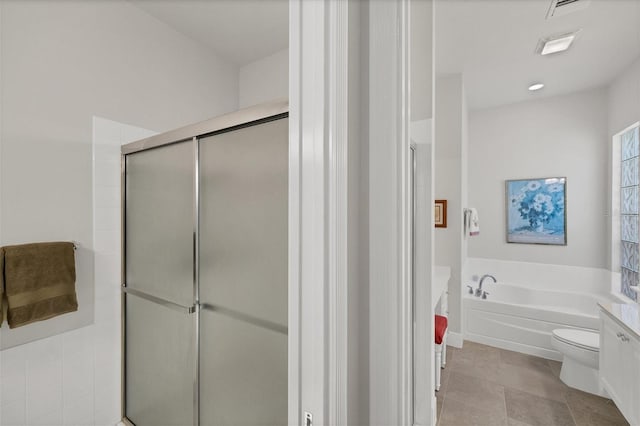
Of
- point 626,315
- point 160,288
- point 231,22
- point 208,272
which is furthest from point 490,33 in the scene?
point 160,288

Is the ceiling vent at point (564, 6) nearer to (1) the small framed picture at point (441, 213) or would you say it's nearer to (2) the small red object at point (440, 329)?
(1) the small framed picture at point (441, 213)

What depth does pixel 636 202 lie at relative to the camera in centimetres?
278

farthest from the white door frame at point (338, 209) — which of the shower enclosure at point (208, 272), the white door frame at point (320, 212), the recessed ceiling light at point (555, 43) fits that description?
the recessed ceiling light at point (555, 43)

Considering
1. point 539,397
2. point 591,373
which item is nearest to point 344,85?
point 539,397

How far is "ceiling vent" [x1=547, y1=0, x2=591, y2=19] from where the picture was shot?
6.14 ft

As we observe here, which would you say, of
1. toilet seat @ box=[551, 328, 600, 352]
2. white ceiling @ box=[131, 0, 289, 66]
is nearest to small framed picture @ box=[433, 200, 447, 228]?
toilet seat @ box=[551, 328, 600, 352]

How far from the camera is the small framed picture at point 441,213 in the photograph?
307 cm

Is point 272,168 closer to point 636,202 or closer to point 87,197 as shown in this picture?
point 87,197

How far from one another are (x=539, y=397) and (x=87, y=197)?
127 inches

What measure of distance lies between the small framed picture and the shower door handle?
251 cm

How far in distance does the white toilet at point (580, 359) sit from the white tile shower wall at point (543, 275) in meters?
0.97

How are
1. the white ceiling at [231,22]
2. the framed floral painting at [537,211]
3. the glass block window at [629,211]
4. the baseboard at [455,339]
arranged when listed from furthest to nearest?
the framed floral painting at [537,211], the baseboard at [455,339], the glass block window at [629,211], the white ceiling at [231,22]

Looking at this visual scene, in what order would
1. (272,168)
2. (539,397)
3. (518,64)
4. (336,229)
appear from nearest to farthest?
1. (336,229)
2. (272,168)
3. (539,397)
4. (518,64)

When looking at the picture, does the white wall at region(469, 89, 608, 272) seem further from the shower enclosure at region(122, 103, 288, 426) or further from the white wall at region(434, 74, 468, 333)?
the shower enclosure at region(122, 103, 288, 426)
